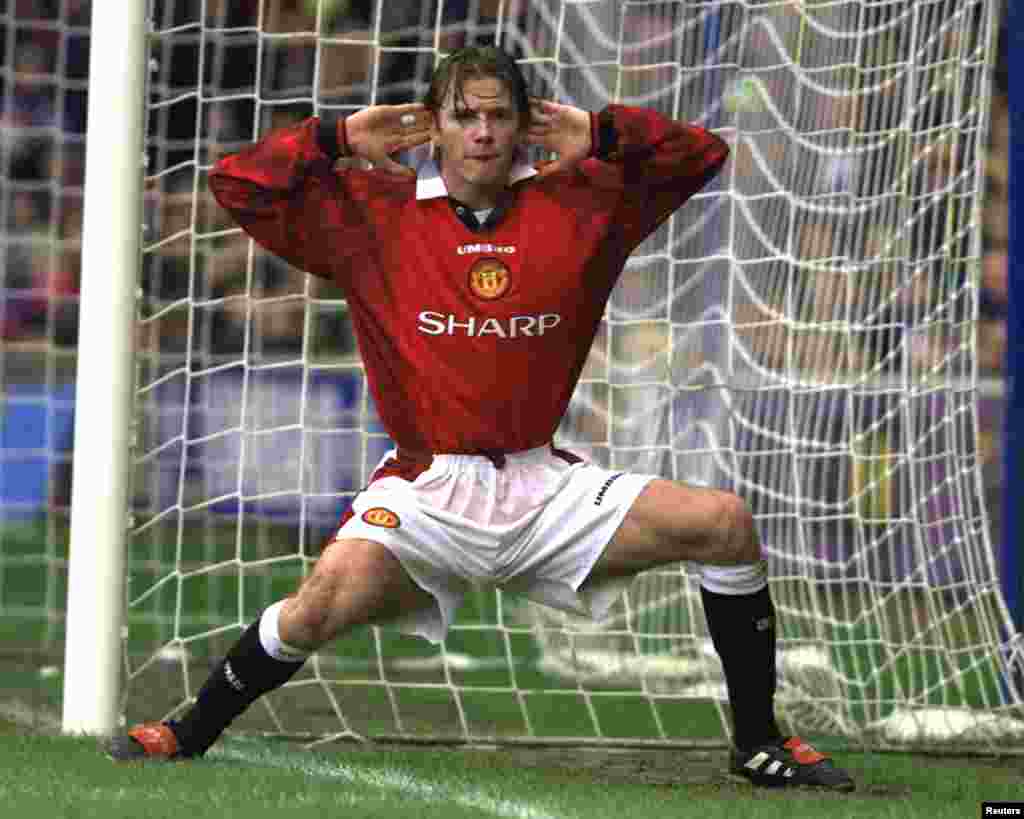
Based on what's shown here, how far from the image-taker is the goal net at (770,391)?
634cm

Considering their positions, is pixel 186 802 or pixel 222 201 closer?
pixel 186 802

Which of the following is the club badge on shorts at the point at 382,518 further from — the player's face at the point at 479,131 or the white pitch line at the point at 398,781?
the player's face at the point at 479,131

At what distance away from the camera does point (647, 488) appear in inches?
192

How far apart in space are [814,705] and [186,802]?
2.77 meters

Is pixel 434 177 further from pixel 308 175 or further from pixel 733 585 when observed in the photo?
pixel 733 585

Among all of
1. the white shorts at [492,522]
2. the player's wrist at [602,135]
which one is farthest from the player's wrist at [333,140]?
the white shorts at [492,522]

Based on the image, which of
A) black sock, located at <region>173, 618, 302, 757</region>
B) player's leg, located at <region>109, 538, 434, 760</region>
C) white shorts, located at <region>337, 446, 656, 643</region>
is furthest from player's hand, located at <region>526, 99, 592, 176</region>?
black sock, located at <region>173, 618, 302, 757</region>

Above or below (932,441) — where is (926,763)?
below

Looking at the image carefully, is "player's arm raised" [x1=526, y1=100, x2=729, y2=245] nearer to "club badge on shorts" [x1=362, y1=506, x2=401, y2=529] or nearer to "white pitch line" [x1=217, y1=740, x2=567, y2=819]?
"club badge on shorts" [x1=362, y1=506, x2=401, y2=529]

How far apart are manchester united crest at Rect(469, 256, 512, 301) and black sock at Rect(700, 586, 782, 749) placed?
80cm

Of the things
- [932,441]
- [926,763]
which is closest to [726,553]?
[926,763]

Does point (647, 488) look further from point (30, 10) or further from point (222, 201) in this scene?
point (30, 10)

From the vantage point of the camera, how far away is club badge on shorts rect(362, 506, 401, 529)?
4.77m

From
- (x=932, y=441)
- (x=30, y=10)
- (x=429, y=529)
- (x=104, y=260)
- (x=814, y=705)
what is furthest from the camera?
(x=30, y=10)
